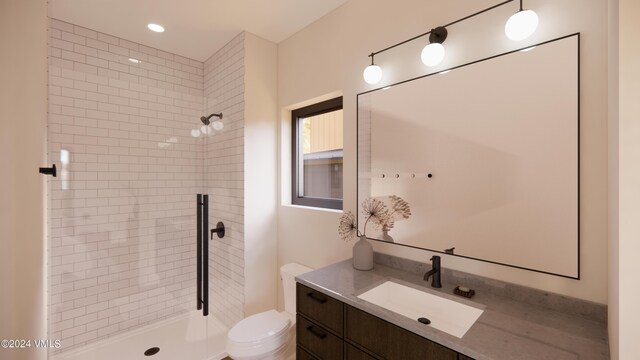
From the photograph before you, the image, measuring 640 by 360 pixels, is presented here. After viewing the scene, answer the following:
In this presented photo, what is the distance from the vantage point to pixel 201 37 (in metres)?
2.41

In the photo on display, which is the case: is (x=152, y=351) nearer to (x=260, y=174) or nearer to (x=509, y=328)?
(x=260, y=174)

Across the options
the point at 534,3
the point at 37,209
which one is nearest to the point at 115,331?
the point at 37,209

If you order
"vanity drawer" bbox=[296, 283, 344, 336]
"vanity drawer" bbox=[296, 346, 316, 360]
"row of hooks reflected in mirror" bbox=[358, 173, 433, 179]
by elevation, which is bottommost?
"vanity drawer" bbox=[296, 346, 316, 360]

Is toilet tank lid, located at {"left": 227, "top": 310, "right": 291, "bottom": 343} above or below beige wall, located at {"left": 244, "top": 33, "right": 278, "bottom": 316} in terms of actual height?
below

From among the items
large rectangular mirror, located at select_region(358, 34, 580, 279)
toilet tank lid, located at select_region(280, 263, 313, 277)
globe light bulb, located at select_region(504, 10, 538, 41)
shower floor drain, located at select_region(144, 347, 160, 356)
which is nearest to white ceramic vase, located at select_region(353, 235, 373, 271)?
large rectangular mirror, located at select_region(358, 34, 580, 279)

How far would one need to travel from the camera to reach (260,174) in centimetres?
241

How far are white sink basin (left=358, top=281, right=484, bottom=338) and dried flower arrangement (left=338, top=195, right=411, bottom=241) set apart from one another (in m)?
0.38

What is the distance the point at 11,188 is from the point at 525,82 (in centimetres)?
200

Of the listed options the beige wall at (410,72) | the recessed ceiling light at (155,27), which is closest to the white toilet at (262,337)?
the beige wall at (410,72)

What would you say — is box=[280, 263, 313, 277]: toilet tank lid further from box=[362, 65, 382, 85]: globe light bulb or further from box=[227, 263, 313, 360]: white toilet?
box=[362, 65, 382, 85]: globe light bulb

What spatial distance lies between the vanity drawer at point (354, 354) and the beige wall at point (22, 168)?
1218 mm

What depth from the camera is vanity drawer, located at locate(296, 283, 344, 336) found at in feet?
4.22

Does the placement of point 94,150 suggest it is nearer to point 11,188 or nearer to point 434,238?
point 11,188

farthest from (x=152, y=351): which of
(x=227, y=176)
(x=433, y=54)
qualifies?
(x=433, y=54)
